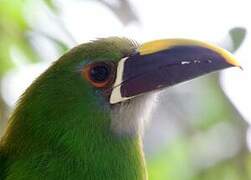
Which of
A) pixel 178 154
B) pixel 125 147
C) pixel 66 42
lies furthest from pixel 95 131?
pixel 178 154

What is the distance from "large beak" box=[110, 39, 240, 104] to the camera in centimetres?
398

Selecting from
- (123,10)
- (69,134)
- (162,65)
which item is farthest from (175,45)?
(123,10)

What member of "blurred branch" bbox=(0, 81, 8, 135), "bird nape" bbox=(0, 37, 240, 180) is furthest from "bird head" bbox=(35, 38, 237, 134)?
"blurred branch" bbox=(0, 81, 8, 135)

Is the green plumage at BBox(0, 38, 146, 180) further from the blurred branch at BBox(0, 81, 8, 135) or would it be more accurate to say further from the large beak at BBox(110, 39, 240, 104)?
the blurred branch at BBox(0, 81, 8, 135)

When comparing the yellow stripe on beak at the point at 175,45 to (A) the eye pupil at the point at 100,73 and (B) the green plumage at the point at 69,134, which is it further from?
(A) the eye pupil at the point at 100,73

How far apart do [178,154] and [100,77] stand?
1.40m

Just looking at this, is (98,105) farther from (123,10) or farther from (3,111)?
(123,10)

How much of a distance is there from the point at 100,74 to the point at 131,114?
9.2 inches

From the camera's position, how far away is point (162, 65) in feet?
13.3

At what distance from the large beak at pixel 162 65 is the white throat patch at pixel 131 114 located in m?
0.05

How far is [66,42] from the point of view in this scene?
4.91 m

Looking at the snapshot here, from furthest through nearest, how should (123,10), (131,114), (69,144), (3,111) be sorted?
(123,10)
(3,111)
(131,114)
(69,144)

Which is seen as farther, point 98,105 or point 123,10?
point 123,10

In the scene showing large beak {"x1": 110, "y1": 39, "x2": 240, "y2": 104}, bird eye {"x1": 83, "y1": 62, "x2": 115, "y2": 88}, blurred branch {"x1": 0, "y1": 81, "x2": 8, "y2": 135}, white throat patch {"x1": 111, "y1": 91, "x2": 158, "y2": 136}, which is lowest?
blurred branch {"x1": 0, "y1": 81, "x2": 8, "y2": 135}
